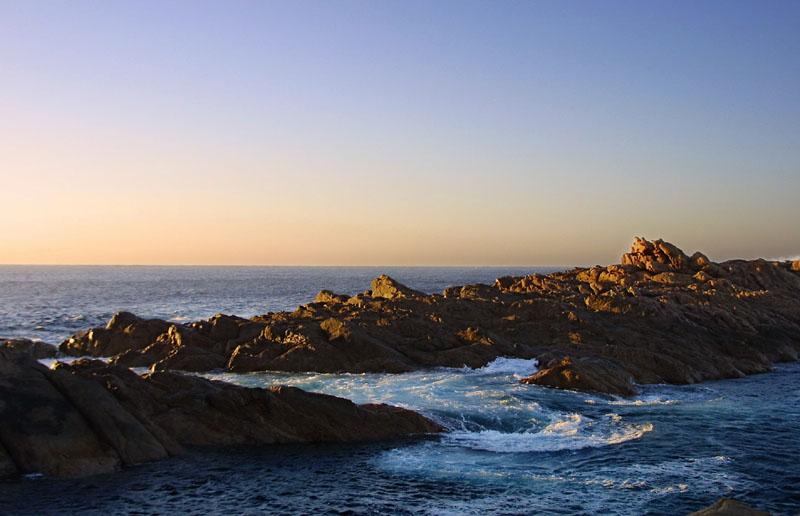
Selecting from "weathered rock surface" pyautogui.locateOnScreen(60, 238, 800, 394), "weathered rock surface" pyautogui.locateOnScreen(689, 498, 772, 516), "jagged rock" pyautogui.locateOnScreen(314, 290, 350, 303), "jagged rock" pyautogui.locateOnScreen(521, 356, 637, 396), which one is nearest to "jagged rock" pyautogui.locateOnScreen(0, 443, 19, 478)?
"weathered rock surface" pyautogui.locateOnScreen(689, 498, 772, 516)

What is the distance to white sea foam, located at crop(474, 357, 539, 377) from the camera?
38.1 meters

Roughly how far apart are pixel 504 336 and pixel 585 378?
1161 cm

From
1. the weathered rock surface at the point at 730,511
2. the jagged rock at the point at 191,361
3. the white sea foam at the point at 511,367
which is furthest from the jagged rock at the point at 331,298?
the weathered rock surface at the point at 730,511

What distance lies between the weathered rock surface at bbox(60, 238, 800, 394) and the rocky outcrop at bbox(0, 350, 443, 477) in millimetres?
13095

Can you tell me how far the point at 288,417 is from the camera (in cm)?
2448

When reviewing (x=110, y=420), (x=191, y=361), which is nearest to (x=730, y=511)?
(x=110, y=420)

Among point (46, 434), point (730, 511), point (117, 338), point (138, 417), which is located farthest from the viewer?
point (117, 338)

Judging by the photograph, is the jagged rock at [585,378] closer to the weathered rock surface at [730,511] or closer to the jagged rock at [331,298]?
the weathered rock surface at [730,511]

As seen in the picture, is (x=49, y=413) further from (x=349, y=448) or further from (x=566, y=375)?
(x=566, y=375)

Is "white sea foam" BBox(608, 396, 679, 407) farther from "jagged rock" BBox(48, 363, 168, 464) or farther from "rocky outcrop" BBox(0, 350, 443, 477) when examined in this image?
"jagged rock" BBox(48, 363, 168, 464)

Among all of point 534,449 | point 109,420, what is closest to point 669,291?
point 534,449

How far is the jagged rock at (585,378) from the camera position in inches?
1308

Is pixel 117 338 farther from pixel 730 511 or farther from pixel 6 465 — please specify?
pixel 730 511

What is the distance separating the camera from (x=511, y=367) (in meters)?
39.1
